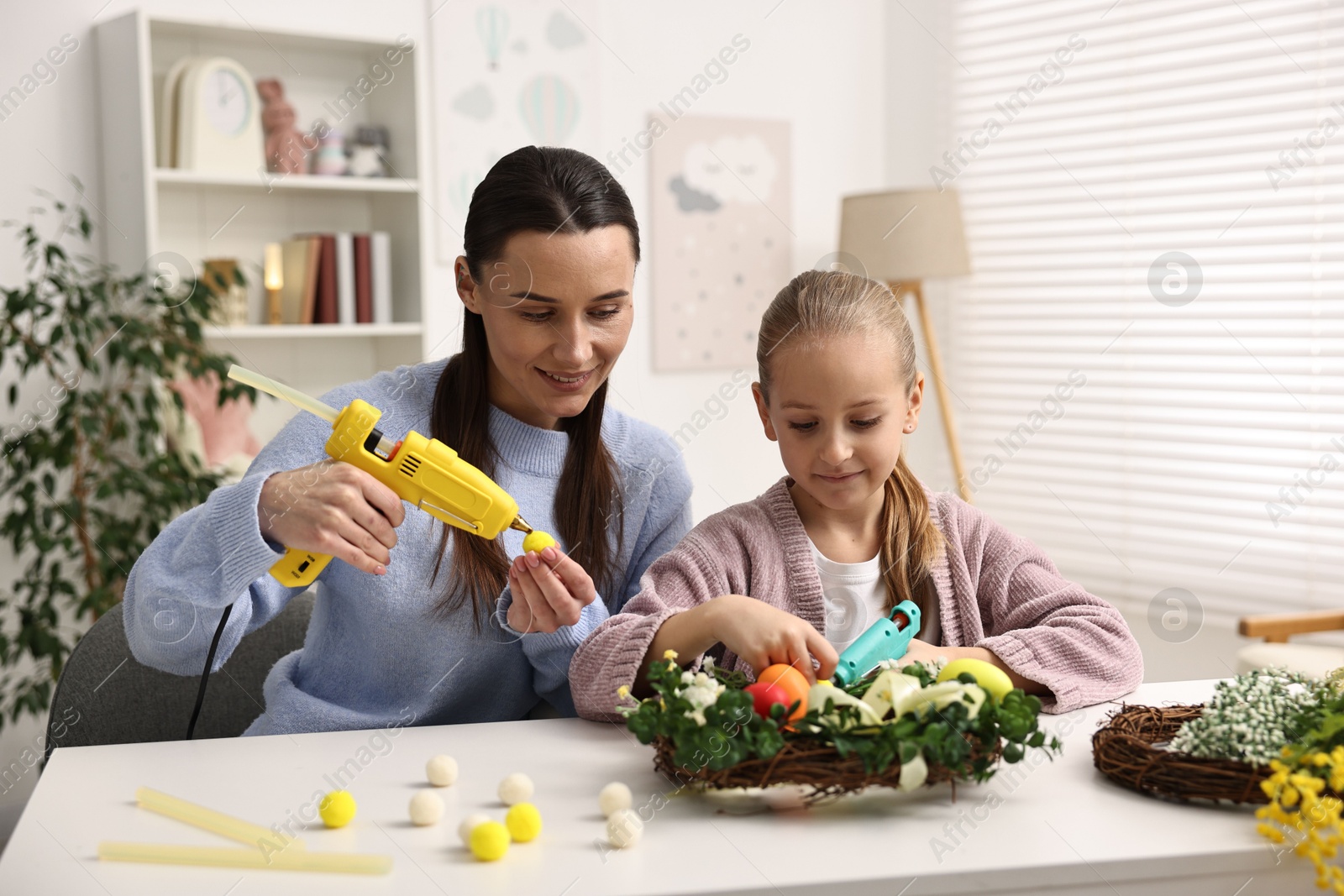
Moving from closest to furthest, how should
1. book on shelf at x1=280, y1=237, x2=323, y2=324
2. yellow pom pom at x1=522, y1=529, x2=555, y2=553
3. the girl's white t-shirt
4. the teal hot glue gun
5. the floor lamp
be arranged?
the teal hot glue gun → yellow pom pom at x1=522, y1=529, x2=555, y2=553 → the girl's white t-shirt → book on shelf at x1=280, y1=237, x2=323, y2=324 → the floor lamp

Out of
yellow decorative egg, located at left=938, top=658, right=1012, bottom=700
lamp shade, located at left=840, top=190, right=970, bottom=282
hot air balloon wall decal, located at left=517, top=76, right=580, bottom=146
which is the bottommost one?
yellow decorative egg, located at left=938, top=658, right=1012, bottom=700

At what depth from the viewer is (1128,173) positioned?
140 inches

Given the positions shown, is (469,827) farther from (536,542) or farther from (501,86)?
(501,86)

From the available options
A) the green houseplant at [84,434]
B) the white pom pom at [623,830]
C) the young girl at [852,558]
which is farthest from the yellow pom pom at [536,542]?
the green houseplant at [84,434]

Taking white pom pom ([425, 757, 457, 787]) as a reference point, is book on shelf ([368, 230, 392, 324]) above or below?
above

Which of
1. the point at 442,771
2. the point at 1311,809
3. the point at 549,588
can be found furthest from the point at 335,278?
the point at 1311,809

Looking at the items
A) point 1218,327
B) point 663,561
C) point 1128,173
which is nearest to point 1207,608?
point 1218,327

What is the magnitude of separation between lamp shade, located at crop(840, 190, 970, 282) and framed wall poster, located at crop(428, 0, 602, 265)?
941 millimetres

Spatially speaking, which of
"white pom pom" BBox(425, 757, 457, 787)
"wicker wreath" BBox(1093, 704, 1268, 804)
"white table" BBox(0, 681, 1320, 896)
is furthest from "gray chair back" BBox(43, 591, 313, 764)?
"wicker wreath" BBox(1093, 704, 1268, 804)

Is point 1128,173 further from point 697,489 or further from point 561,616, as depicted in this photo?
point 561,616

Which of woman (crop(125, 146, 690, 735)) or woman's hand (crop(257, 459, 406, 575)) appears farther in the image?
woman (crop(125, 146, 690, 735))

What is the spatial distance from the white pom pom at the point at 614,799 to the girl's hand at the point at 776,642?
0.20 m

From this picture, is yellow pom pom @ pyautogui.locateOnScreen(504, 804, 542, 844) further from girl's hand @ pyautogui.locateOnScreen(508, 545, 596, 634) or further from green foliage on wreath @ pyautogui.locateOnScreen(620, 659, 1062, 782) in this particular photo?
girl's hand @ pyautogui.locateOnScreen(508, 545, 596, 634)

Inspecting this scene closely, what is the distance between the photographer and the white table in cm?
83
